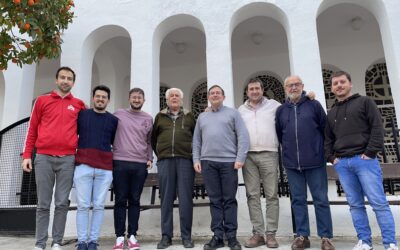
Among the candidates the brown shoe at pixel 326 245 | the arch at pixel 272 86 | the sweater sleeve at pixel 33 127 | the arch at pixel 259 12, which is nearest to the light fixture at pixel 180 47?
the arch at pixel 272 86

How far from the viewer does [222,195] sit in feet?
12.2

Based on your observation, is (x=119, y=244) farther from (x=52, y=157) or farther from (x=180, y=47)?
(x=180, y=47)

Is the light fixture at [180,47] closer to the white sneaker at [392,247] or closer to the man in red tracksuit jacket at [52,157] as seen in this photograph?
the man in red tracksuit jacket at [52,157]

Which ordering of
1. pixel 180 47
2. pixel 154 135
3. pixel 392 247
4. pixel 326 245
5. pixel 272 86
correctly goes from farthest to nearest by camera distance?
pixel 272 86, pixel 180 47, pixel 154 135, pixel 326 245, pixel 392 247

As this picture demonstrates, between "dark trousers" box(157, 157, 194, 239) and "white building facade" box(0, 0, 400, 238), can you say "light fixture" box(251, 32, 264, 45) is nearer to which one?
"white building facade" box(0, 0, 400, 238)

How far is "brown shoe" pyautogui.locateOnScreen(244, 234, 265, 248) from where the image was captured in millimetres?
3619

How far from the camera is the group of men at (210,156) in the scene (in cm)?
344

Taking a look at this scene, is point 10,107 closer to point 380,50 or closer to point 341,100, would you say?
point 341,100

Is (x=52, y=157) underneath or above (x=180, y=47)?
underneath

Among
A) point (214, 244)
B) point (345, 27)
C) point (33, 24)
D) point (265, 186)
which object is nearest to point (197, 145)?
point (265, 186)

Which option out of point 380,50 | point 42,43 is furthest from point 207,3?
point 380,50

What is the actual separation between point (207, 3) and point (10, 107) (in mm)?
4357

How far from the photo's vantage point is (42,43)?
15.4 ft

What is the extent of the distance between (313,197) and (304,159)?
1.43ft
